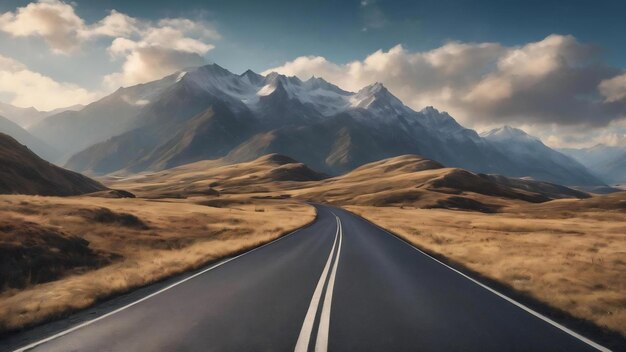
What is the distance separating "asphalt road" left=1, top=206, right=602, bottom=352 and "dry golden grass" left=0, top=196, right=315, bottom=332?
181cm

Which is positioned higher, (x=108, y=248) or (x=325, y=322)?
(x=325, y=322)

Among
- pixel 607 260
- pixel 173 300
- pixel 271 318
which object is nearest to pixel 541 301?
pixel 271 318

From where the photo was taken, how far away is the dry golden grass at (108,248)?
1073 centimetres

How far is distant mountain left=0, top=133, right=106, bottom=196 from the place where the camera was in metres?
83.8

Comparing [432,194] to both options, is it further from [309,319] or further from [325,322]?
[325,322]

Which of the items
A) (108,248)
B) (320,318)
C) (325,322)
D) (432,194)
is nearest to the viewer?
(325,322)

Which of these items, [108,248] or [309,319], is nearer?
[309,319]

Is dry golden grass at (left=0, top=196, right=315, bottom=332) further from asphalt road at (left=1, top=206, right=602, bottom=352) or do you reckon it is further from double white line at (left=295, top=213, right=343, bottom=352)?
double white line at (left=295, top=213, right=343, bottom=352)

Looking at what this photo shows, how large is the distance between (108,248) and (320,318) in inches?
682

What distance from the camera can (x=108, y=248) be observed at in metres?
22.2

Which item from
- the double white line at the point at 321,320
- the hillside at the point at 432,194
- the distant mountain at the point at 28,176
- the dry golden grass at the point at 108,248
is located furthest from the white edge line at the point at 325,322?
the hillside at the point at 432,194

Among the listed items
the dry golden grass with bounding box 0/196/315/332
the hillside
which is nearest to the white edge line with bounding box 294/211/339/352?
the dry golden grass with bounding box 0/196/315/332

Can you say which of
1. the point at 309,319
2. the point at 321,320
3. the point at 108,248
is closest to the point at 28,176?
the point at 108,248

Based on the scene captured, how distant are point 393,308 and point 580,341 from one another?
368 centimetres
